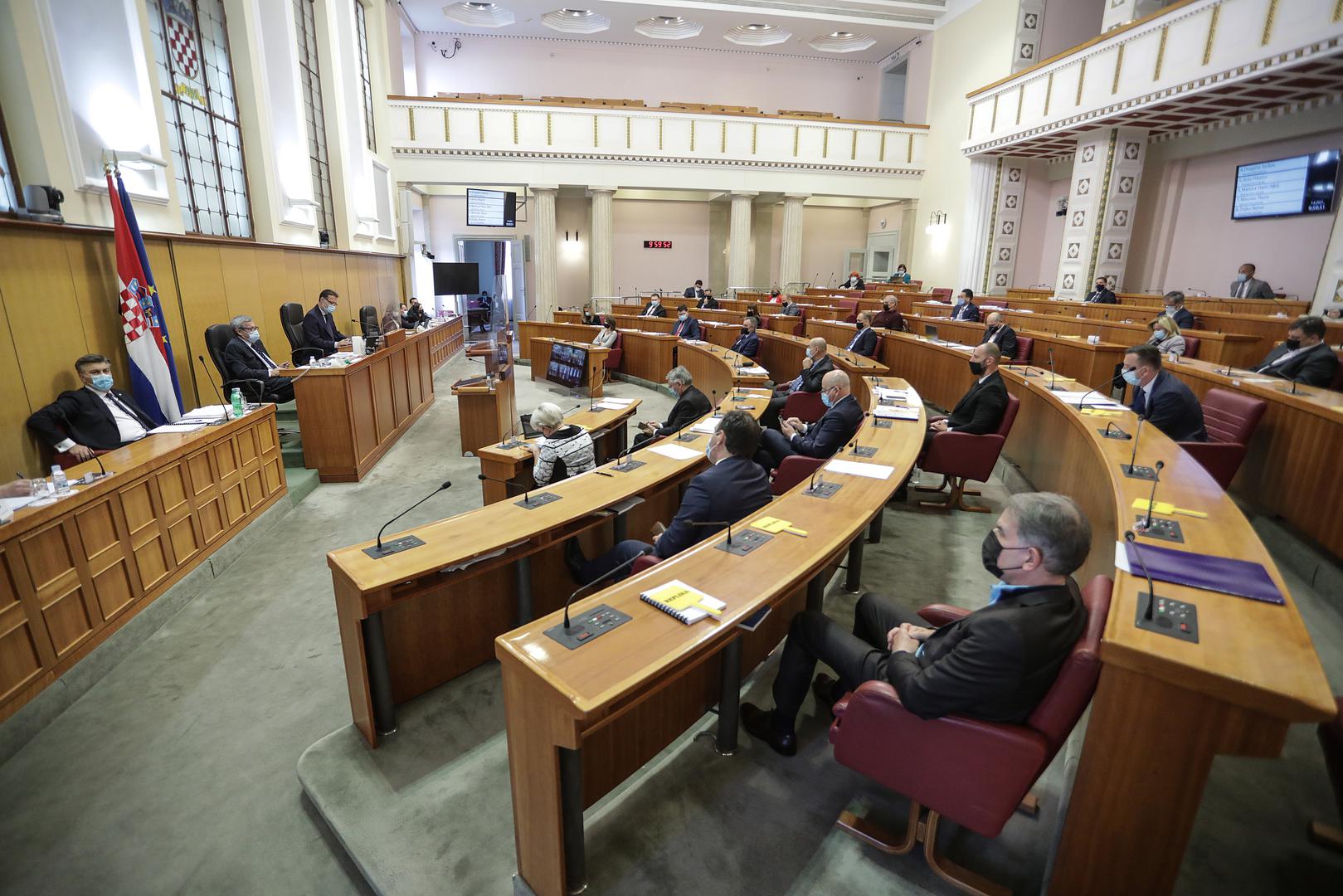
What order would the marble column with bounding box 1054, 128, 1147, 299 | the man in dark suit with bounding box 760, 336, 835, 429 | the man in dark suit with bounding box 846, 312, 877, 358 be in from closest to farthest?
the man in dark suit with bounding box 760, 336, 835, 429 < the man in dark suit with bounding box 846, 312, 877, 358 < the marble column with bounding box 1054, 128, 1147, 299

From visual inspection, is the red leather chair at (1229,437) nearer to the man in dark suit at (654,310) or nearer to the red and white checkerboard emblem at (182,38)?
the man in dark suit at (654,310)

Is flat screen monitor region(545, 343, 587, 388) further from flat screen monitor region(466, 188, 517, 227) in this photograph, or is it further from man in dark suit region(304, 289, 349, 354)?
flat screen monitor region(466, 188, 517, 227)

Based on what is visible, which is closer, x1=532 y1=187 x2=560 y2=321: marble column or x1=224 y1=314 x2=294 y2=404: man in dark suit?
x1=224 y1=314 x2=294 y2=404: man in dark suit

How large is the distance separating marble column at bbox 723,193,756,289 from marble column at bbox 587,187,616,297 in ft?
9.66

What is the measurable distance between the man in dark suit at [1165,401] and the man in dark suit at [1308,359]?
1.73 metres

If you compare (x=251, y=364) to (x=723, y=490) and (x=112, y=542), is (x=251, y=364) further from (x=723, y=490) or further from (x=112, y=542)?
(x=723, y=490)

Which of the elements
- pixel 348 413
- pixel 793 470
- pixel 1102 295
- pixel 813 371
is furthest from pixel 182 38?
pixel 1102 295

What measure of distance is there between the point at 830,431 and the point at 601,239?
11899 mm

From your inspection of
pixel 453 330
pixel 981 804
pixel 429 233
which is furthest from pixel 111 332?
pixel 429 233

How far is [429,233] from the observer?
669 inches

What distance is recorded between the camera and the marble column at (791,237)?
51.5ft

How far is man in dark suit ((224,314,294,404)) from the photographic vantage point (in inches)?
233

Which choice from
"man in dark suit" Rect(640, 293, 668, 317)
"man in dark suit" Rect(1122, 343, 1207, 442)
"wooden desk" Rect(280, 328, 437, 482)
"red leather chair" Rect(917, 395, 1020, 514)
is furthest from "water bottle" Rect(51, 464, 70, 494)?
"man in dark suit" Rect(640, 293, 668, 317)

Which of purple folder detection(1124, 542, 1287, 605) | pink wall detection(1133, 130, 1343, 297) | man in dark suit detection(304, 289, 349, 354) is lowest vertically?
purple folder detection(1124, 542, 1287, 605)
